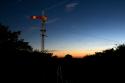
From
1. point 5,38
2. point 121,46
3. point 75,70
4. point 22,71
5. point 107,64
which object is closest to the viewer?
point 22,71

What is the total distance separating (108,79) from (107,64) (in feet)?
11.6

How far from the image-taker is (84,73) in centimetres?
2698

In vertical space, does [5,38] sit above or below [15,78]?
above

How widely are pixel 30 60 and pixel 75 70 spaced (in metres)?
6.02

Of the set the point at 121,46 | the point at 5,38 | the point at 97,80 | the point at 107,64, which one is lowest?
the point at 97,80

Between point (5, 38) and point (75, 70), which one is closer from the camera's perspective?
point (75, 70)

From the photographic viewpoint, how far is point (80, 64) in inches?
1191

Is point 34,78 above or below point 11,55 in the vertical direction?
below

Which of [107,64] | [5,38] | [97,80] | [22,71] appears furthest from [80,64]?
[5,38]

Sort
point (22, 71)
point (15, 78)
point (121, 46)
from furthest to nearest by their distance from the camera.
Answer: point (121, 46)
point (22, 71)
point (15, 78)

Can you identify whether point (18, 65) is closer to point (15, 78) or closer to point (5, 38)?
point (15, 78)

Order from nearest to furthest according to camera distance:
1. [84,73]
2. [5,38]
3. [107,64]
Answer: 1. [107,64]
2. [84,73]
3. [5,38]

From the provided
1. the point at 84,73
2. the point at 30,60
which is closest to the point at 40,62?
the point at 30,60

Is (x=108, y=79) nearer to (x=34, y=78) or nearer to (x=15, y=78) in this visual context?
(x=34, y=78)
